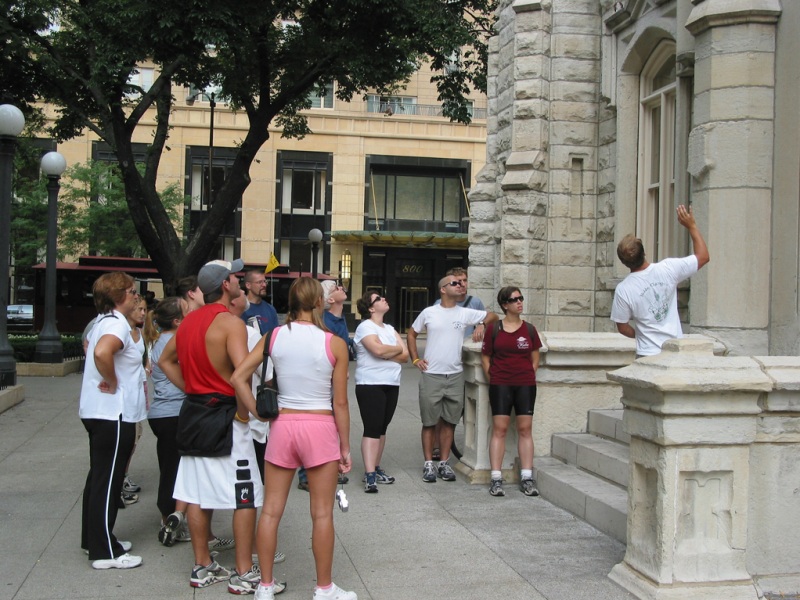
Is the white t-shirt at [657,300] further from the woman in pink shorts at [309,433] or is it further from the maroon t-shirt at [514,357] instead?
the woman in pink shorts at [309,433]

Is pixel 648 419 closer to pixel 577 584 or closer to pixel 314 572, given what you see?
pixel 577 584

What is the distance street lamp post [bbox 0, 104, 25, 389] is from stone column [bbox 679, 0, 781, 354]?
33.4 feet

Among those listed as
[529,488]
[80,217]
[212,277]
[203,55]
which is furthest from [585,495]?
[80,217]

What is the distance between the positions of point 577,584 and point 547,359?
3.26m

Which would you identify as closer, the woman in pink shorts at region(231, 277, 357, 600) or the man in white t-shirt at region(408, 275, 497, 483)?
the woman in pink shorts at region(231, 277, 357, 600)

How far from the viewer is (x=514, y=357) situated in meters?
8.13

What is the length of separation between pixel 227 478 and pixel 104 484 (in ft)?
3.36

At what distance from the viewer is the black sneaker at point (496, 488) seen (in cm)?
800

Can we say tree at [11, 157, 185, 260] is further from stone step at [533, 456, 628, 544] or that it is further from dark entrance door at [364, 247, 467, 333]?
stone step at [533, 456, 628, 544]

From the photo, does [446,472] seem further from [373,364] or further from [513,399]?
[373,364]

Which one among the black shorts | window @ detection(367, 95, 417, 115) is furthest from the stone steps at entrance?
window @ detection(367, 95, 417, 115)

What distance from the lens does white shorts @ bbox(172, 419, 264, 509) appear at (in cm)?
544

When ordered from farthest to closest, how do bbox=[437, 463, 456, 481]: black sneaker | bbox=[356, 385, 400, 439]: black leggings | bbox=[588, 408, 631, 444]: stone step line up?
bbox=[437, 463, 456, 481]: black sneaker, bbox=[356, 385, 400, 439]: black leggings, bbox=[588, 408, 631, 444]: stone step

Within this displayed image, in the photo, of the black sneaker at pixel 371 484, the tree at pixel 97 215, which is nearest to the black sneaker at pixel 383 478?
the black sneaker at pixel 371 484
